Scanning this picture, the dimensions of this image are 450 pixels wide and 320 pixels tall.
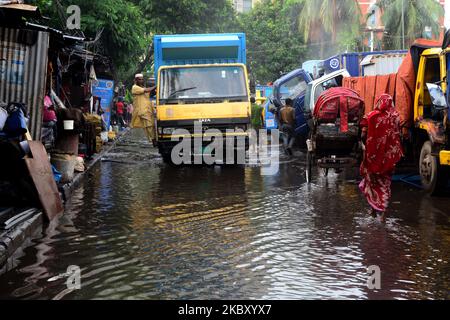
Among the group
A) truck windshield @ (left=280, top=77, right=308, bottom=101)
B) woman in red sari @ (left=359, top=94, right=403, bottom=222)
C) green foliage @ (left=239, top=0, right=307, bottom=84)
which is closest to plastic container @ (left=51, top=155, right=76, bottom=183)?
woman in red sari @ (left=359, top=94, right=403, bottom=222)

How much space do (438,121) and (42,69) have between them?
6.54 meters

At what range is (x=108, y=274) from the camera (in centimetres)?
556

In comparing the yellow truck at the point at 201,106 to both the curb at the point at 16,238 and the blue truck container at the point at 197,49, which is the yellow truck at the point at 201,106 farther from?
the curb at the point at 16,238

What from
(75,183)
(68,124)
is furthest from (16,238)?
(68,124)

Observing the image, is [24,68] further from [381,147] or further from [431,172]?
[431,172]

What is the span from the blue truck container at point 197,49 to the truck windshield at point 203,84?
1273 mm

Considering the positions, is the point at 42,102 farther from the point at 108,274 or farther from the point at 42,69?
the point at 108,274

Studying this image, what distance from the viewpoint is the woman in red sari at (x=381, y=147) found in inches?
345

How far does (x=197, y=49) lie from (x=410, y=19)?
91.0ft

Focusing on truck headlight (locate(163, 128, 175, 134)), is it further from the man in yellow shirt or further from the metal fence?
the metal fence

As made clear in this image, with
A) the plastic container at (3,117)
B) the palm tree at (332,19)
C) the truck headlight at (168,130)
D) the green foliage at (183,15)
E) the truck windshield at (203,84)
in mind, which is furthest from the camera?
the palm tree at (332,19)

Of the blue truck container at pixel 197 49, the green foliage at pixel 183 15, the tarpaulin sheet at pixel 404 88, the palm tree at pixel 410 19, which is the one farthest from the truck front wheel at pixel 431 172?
the palm tree at pixel 410 19

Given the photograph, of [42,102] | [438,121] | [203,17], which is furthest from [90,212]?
[203,17]
